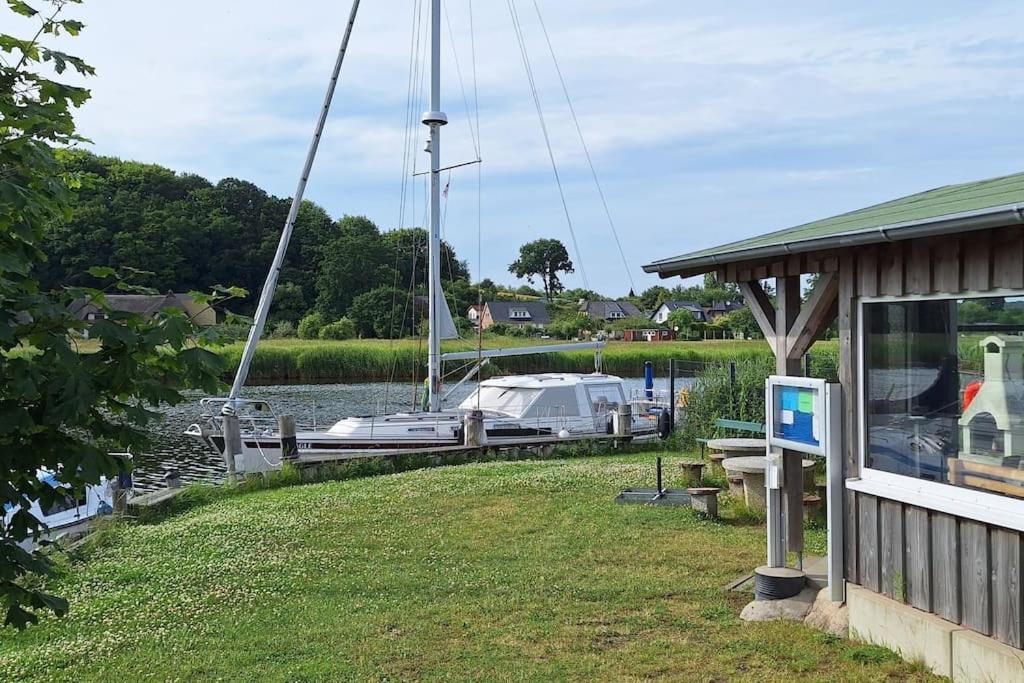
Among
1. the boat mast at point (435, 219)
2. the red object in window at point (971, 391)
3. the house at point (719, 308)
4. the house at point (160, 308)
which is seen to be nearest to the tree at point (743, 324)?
the house at point (719, 308)

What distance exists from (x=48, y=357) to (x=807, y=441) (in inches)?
204

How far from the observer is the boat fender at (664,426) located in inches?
750

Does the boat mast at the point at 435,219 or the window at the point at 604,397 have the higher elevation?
the boat mast at the point at 435,219

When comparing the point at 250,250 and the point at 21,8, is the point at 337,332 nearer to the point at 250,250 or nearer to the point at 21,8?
the point at 250,250

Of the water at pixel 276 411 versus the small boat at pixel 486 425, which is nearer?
the small boat at pixel 486 425

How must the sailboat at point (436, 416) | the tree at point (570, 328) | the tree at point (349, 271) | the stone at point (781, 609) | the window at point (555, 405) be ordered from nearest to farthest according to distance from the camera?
the stone at point (781, 609), the sailboat at point (436, 416), the window at point (555, 405), the tree at point (570, 328), the tree at point (349, 271)

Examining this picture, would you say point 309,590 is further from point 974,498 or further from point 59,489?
point 974,498

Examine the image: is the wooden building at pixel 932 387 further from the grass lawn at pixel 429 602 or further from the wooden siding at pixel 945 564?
the grass lawn at pixel 429 602

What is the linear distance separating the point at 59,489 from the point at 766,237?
5.26 m

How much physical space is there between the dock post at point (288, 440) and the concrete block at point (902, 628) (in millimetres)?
12845

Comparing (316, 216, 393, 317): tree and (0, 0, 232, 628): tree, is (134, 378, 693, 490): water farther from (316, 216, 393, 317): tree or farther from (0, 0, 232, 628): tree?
(316, 216, 393, 317): tree

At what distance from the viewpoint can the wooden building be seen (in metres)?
4.92

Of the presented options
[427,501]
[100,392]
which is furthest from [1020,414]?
[427,501]

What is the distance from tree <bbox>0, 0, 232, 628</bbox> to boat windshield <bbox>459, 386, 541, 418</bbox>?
16269mm
